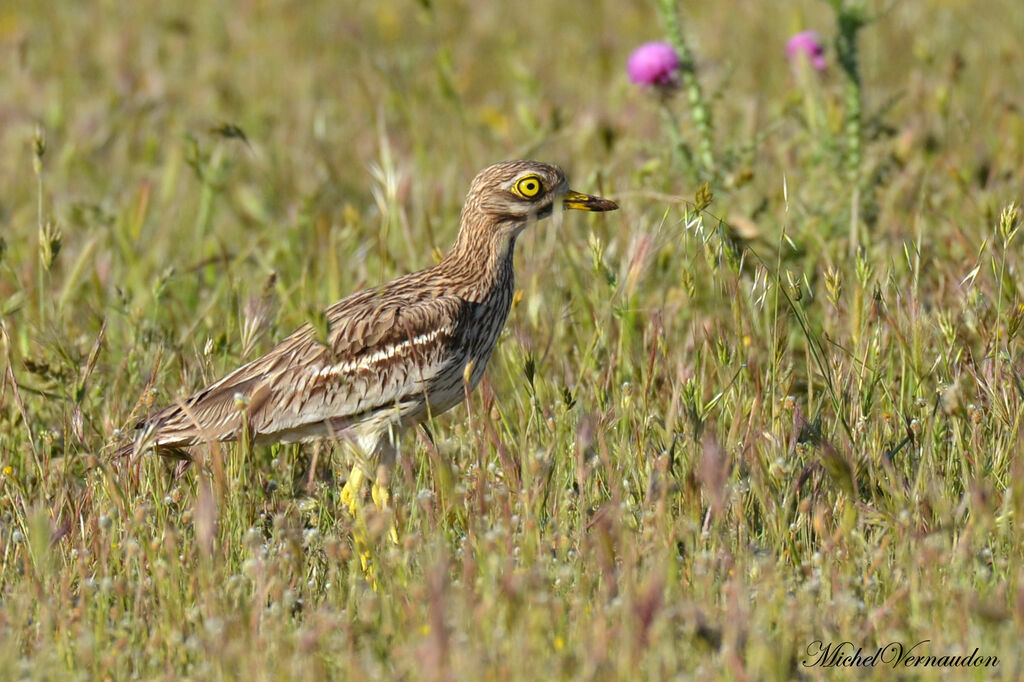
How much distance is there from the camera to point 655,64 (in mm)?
6723

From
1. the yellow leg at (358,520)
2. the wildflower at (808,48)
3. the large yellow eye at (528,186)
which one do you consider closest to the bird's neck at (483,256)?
the large yellow eye at (528,186)

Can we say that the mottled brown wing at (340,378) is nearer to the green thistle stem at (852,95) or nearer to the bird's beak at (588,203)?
the bird's beak at (588,203)

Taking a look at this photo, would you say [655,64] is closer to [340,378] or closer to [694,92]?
[694,92]

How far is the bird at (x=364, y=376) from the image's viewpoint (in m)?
5.03

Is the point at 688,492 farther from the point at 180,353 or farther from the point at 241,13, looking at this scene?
the point at 241,13

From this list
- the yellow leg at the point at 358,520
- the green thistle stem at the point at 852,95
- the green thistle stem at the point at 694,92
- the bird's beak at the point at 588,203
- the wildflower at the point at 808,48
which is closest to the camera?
the yellow leg at the point at 358,520

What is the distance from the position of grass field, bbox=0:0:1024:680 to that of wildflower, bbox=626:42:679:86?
0.23 meters

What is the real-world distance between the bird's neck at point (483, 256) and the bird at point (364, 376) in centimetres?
1

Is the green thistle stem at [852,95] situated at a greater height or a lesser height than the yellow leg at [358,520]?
greater

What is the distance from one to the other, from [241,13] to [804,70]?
18.2 feet

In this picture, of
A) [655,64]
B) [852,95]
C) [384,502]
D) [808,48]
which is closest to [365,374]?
[384,502]

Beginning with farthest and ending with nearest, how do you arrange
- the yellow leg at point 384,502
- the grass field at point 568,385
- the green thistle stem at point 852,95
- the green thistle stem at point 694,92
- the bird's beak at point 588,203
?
the green thistle stem at point 694,92 → the green thistle stem at point 852,95 → the bird's beak at point 588,203 → the yellow leg at point 384,502 → the grass field at point 568,385

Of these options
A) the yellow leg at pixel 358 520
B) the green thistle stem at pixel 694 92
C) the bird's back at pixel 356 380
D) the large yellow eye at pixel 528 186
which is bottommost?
the yellow leg at pixel 358 520

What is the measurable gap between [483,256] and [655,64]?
1708 millimetres
